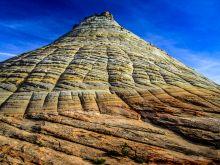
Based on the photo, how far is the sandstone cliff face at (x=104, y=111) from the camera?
24234 mm

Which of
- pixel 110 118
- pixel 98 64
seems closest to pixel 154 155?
pixel 110 118

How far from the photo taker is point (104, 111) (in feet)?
102

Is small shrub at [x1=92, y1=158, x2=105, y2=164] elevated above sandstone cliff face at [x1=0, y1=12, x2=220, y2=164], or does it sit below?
below

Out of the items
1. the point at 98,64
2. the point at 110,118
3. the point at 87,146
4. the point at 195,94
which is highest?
the point at 98,64

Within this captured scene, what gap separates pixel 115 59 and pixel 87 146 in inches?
853

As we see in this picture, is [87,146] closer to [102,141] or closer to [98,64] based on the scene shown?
[102,141]

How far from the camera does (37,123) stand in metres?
29.2

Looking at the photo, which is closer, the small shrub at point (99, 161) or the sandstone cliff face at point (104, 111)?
the small shrub at point (99, 161)

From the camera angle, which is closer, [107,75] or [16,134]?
[16,134]

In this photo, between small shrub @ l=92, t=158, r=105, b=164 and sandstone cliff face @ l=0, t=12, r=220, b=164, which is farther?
sandstone cliff face @ l=0, t=12, r=220, b=164

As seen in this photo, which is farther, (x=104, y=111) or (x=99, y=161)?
(x=104, y=111)

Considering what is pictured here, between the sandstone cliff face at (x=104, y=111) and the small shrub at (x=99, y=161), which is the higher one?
the sandstone cliff face at (x=104, y=111)

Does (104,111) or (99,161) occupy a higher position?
(104,111)

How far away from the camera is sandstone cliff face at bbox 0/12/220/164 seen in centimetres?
2423
